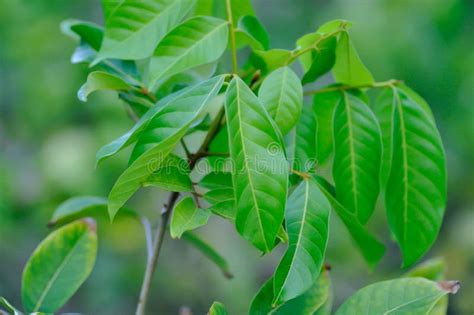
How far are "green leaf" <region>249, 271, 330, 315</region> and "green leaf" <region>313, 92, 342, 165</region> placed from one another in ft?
0.47

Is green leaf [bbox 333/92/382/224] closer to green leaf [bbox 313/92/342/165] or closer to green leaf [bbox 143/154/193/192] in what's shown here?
green leaf [bbox 313/92/342/165]

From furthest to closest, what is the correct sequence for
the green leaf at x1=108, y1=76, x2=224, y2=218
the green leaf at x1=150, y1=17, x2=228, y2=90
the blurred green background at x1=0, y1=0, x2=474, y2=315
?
the blurred green background at x1=0, y1=0, x2=474, y2=315 → the green leaf at x1=150, y1=17, x2=228, y2=90 → the green leaf at x1=108, y1=76, x2=224, y2=218

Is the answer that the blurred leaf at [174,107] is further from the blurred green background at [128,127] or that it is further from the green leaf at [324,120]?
the blurred green background at [128,127]

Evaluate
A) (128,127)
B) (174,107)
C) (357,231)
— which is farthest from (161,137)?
(128,127)

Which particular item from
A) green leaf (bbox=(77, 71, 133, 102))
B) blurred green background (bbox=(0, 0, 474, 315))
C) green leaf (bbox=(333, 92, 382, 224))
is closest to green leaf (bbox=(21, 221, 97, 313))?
green leaf (bbox=(77, 71, 133, 102))

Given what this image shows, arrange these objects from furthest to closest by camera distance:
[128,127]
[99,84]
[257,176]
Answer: [128,127] → [99,84] → [257,176]

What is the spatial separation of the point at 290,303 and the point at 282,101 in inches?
7.3

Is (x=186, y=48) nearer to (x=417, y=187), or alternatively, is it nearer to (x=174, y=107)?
(x=174, y=107)

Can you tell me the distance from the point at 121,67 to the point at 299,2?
2354 millimetres

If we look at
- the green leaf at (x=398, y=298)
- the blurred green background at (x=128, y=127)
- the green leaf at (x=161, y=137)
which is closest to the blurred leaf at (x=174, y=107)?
the green leaf at (x=161, y=137)

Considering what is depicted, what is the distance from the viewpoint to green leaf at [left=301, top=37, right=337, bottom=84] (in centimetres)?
65

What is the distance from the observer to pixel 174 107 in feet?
1.78

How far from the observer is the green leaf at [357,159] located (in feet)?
2.16

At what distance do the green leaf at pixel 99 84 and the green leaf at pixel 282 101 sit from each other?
0.14 metres
